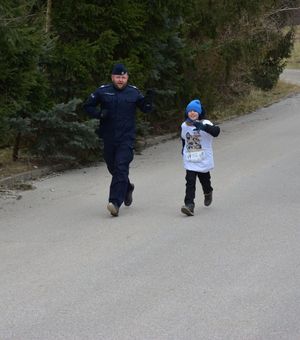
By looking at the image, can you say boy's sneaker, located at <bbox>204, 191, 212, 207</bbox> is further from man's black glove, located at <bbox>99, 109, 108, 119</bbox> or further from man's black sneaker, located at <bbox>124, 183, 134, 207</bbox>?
man's black glove, located at <bbox>99, 109, 108, 119</bbox>

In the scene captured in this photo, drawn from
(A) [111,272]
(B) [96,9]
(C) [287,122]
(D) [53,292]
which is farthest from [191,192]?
(C) [287,122]

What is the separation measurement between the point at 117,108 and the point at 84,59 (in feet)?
15.7

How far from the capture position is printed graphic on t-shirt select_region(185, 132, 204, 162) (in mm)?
9016

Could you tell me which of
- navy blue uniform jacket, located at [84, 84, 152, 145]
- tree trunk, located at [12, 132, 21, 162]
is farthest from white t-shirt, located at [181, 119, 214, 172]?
tree trunk, located at [12, 132, 21, 162]

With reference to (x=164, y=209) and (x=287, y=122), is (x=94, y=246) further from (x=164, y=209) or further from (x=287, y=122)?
(x=287, y=122)

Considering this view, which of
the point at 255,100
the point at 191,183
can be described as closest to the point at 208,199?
the point at 191,183

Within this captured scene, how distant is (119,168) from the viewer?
909 centimetres

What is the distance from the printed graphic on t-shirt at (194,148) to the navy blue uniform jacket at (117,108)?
65 cm

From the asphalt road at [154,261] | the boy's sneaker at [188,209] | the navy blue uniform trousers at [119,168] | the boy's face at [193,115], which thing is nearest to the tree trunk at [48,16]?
the asphalt road at [154,261]

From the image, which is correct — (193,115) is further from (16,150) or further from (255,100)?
(255,100)

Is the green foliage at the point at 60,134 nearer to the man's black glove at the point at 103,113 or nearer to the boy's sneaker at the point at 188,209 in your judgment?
the man's black glove at the point at 103,113

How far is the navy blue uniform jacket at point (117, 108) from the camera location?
9.01 meters

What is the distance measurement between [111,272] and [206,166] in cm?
291

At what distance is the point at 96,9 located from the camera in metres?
14.1
